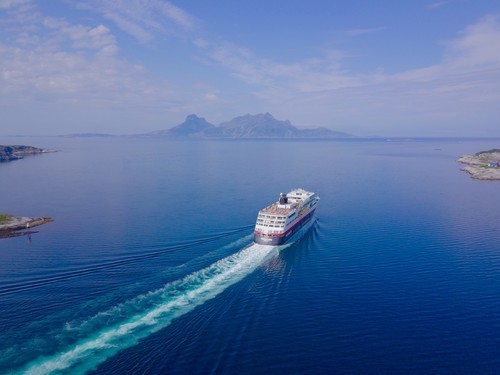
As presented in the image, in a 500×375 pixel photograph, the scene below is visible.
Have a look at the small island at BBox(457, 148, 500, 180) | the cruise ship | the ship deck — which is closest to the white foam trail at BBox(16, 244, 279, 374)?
the cruise ship

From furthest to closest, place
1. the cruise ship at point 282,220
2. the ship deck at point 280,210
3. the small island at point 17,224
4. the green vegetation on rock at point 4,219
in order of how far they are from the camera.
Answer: the green vegetation on rock at point 4,219
the ship deck at point 280,210
the small island at point 17,224
the cruise ship at point 282,220

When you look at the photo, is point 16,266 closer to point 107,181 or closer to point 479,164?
point 107,181

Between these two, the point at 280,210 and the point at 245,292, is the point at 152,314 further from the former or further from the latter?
the point at 280,210

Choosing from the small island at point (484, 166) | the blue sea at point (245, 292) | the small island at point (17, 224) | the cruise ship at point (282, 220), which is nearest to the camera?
the blue sea at point (245, 292)

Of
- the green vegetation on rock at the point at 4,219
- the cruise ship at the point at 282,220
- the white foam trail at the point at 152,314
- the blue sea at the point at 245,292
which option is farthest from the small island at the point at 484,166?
the green vegetation on rock at the point at 4,219

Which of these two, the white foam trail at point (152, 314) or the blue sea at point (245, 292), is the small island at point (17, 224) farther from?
the white foam trail at point (152, 314)
